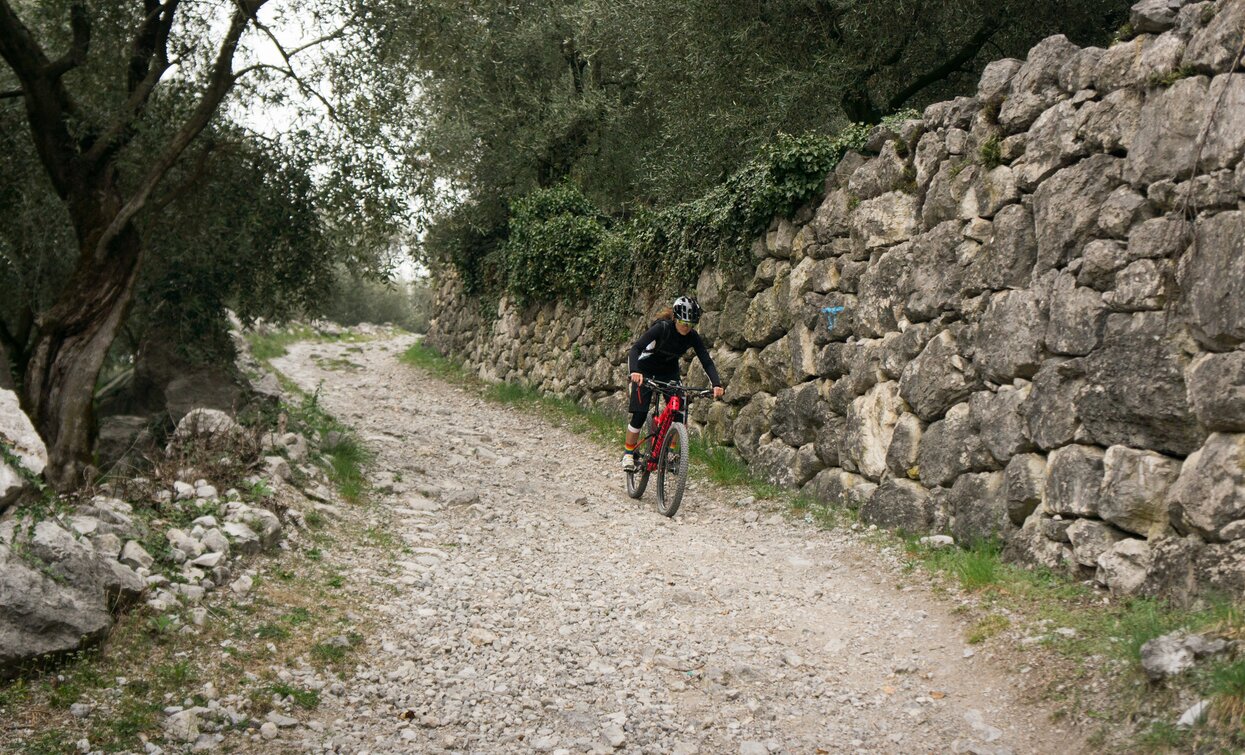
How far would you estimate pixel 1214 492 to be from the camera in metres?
5.26

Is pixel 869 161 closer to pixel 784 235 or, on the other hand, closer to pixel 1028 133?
pixel 784 235

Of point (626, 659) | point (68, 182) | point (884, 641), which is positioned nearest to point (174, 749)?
point (626, 659)

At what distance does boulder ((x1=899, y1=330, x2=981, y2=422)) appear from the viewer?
7758 millimetres

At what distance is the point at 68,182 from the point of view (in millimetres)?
10000

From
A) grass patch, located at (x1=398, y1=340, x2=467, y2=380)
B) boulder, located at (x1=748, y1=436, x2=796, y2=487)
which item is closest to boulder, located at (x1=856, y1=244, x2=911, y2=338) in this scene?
boulder, located at (x1=748, y1=436, x2=796, y2=487)

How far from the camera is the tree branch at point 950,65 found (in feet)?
43.3

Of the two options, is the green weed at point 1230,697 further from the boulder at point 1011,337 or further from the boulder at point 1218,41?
the boulder at point 1218,41

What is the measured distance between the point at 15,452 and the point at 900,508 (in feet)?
21.5

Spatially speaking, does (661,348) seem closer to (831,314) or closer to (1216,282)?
(831,314)

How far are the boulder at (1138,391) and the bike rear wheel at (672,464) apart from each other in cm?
418

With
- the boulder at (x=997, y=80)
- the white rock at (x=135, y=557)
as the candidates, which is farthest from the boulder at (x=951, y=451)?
the white rock at (x=135, y=557)

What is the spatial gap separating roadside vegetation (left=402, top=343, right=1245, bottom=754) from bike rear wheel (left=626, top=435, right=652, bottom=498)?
93.2 inches

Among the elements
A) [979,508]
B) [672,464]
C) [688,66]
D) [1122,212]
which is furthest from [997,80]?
[688,66]

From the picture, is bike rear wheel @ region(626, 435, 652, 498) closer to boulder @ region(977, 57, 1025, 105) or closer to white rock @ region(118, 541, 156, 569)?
boulder @ region(977, 57, 1025, 105)
